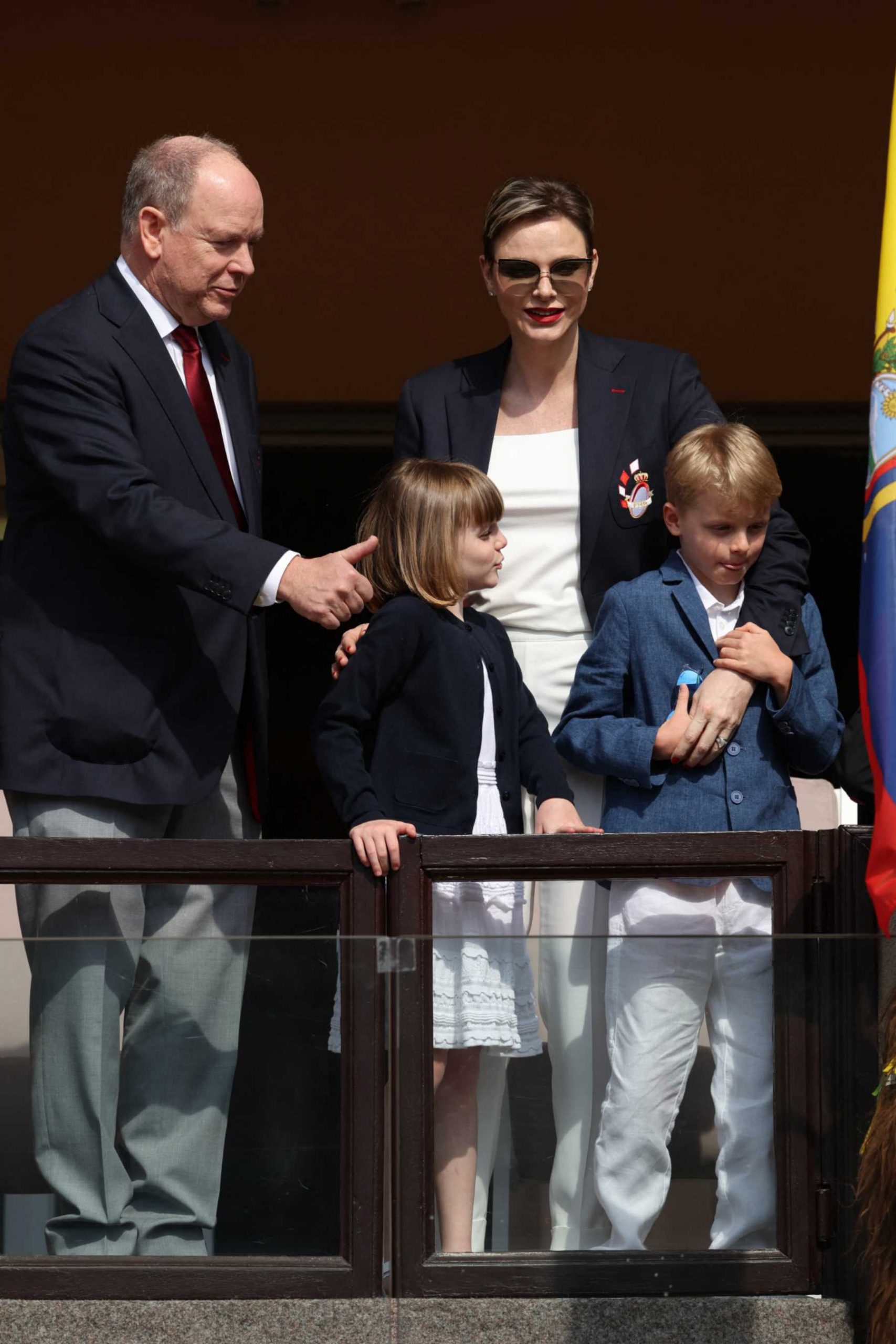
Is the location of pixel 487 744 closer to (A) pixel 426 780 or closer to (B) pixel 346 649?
(A) pixel 426 780

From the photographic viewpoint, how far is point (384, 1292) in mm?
2998

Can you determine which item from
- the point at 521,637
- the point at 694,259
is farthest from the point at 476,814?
the point at 694,259

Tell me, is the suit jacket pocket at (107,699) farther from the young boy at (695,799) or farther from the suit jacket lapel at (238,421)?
the young boy at (695,799)

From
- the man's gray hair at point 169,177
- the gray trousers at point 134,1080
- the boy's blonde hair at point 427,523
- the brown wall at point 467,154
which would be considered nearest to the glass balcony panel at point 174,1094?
the gray trousers at point 134,1080

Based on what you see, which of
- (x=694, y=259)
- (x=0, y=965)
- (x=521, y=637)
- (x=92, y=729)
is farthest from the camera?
(x=694, y=259)

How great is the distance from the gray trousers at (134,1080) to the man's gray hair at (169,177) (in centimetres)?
125

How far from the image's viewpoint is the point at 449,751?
3.26m

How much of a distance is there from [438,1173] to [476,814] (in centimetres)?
61

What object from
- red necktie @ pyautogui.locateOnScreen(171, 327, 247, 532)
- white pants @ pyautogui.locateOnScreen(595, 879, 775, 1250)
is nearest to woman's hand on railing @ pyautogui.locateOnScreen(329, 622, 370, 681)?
red necktie @ pyautogui.locateOnScreen(171, 327, 247, 532)

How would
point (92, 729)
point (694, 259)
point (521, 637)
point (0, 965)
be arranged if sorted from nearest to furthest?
point (0, 965)
point (92, 729)
point (521, 637)
point (694, 259)

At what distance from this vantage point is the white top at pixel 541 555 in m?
3.53

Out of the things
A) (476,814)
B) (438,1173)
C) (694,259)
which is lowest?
(438,1173)

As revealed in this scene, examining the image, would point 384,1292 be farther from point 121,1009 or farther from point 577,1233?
point 121,1009

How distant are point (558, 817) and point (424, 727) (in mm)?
276
